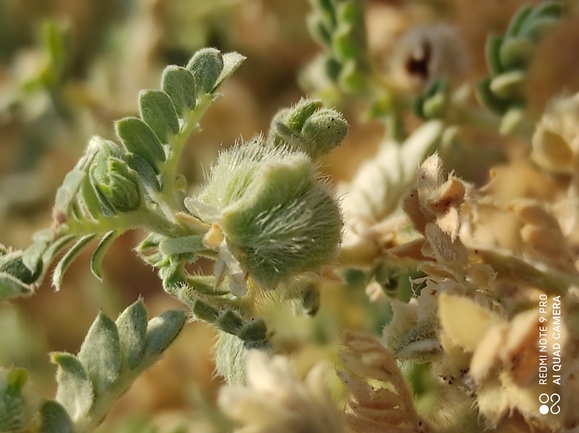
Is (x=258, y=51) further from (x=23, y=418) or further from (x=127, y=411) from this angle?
(x=23, y=418)

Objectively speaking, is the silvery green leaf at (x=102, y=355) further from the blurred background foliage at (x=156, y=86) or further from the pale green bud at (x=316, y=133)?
the blurred background foliage at (x=156, y=86)

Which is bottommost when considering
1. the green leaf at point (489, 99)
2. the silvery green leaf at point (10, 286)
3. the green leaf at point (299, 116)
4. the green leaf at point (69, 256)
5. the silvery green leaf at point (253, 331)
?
the green leaf at point (489, 99)

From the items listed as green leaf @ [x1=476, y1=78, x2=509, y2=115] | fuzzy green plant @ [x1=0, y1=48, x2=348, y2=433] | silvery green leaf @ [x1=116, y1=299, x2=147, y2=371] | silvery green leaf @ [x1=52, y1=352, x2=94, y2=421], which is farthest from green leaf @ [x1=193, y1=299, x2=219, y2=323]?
green leaf @ [x1=476, y1=78, x2=509, y2=115]

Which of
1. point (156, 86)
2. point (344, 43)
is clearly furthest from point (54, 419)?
point (156, 86)

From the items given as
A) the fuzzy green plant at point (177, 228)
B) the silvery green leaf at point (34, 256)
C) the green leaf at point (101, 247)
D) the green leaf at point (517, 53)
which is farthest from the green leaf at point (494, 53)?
the silvery green leaf at point (34, 256)

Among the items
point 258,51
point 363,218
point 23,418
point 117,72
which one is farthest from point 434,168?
point 117,72

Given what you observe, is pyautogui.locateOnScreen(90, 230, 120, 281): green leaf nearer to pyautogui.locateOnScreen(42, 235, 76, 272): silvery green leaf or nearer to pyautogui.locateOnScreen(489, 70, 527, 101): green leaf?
pyautogui.locateOnScreen(42, 235, 76, 272): silvery green leaf

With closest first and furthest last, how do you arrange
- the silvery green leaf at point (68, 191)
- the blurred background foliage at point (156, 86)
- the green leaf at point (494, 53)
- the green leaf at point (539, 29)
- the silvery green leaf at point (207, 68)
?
the silvery green leaf at point (68, 191) → the silvery green leaf at point (207, 68) → the green leaf at point (539, 29) → the green leaf at point (494, 53) → the blurred background foliage at point (156, 86)
